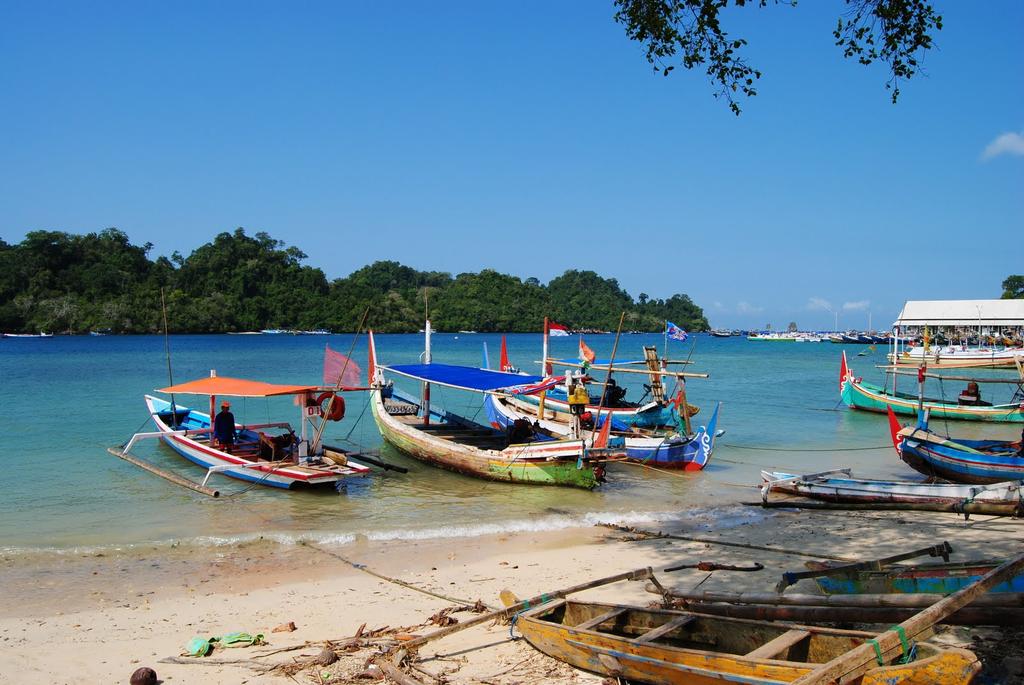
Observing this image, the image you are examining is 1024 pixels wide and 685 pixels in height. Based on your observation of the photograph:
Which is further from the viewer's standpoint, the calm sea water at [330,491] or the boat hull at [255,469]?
the boat hull at [255,469]

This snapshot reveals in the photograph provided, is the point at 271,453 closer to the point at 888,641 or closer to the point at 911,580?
the point at 911,580

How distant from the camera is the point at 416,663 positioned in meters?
6.02

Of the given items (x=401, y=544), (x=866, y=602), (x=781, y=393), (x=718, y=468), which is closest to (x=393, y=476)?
(x=401, y=544)

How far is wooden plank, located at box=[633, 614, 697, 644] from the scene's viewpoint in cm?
525

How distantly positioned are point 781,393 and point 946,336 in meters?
40.0

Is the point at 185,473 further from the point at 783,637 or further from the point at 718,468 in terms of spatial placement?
the point at 783,637

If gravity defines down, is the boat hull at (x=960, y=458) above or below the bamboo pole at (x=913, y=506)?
above

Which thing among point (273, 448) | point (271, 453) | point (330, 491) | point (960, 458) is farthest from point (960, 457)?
point (271, 453)

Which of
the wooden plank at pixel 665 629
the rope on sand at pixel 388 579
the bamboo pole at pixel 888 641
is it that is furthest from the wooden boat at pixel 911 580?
the rope on sand at pixel 388 579

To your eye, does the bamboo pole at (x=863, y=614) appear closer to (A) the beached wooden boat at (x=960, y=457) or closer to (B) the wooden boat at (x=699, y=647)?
(B) the wooden boat at (x=699, y=647)

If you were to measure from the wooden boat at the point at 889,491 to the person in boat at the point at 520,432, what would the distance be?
491 centimetres

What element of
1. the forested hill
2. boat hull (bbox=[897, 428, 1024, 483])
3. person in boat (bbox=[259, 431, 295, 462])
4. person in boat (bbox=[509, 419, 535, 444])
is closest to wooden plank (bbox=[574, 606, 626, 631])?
person in boat (bbox=[259, 431, 295, 462])

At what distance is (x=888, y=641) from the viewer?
4.32 meters

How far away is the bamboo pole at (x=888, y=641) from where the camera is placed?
4117 mm
